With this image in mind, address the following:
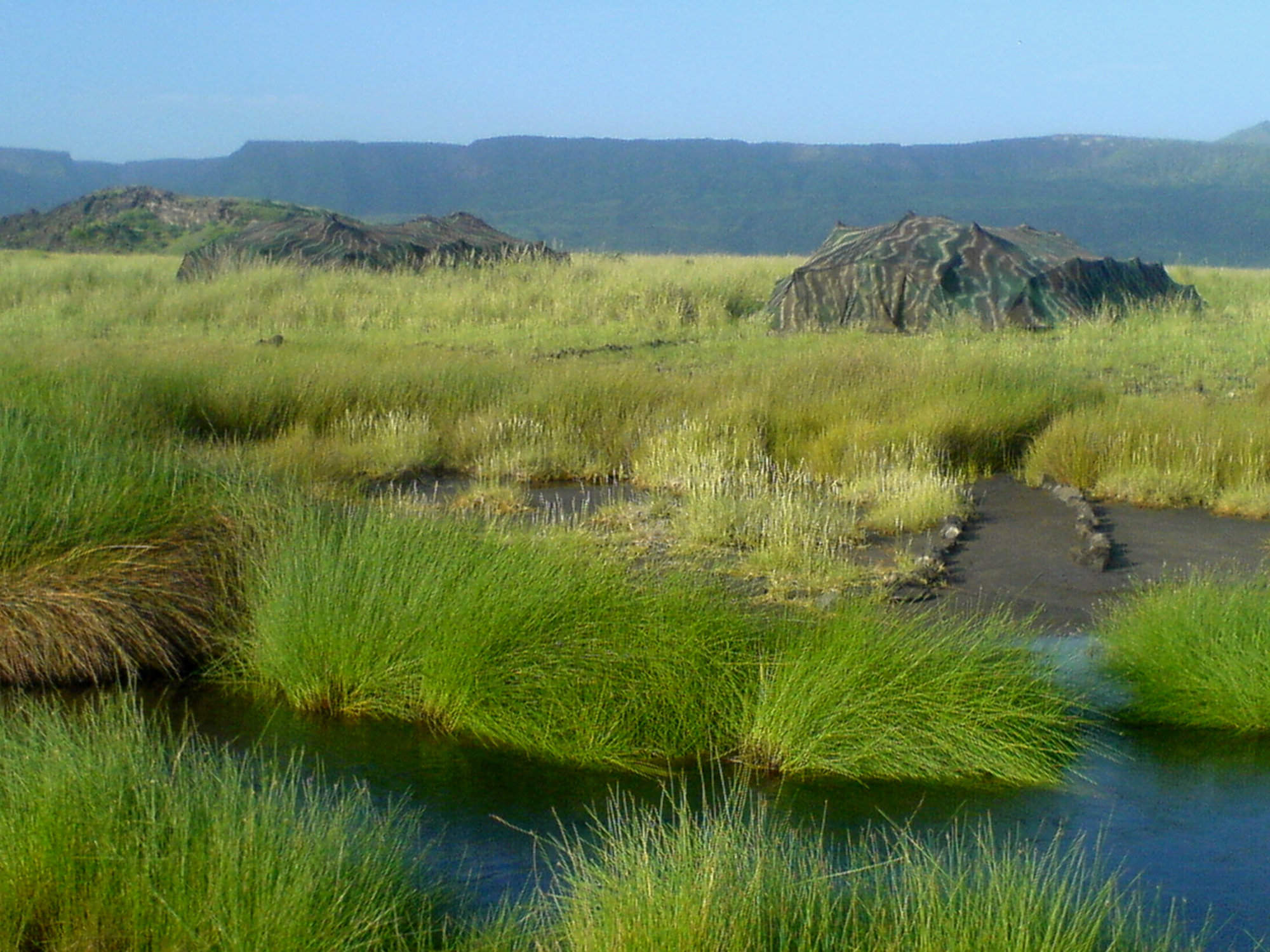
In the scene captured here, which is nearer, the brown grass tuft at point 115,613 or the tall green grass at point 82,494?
the brown grass tuft at point 115,613

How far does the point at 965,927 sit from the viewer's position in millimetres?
3295

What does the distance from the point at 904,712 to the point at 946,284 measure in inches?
589

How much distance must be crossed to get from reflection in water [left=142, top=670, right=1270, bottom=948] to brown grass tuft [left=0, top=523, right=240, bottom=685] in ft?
1.73

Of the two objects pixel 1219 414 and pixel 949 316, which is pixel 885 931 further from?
pixel 949 316

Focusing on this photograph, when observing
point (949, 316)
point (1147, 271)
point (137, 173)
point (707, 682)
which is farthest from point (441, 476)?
point (137, 173)

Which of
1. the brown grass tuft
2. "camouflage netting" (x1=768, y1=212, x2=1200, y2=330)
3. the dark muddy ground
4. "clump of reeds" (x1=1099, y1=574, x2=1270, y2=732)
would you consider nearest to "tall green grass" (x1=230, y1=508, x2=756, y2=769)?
the brown grass tuft

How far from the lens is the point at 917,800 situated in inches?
204

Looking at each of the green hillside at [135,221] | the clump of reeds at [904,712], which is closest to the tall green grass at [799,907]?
the clump of reeds at [904,712]

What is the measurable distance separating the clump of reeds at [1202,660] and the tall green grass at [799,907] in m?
2.20

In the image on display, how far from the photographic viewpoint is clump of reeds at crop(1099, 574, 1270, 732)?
5871 mm

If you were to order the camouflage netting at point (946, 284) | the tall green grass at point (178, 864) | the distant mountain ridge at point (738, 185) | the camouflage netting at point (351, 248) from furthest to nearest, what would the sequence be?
the distant mountain ridge at point (738, 185), the camouflage netting at point (351, 248), the camouflage netting at point (946, 284), the tall green grass at point (178, 864)

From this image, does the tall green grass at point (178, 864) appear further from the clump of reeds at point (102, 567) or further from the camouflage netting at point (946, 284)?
the camouflage netting at point (946, 284)

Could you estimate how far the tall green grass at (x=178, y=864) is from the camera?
3496 mm

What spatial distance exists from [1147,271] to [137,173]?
12841 centimetres
